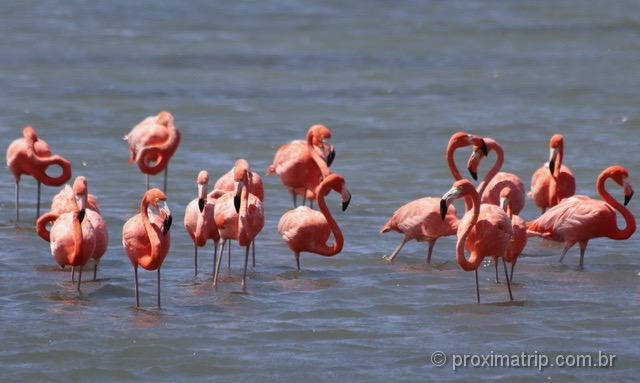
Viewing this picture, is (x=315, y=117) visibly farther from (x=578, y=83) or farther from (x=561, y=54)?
(x=561, y=54)

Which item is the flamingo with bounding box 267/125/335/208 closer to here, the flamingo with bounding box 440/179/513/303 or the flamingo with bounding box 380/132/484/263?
the flamingo with bounding box 380/132/484/263

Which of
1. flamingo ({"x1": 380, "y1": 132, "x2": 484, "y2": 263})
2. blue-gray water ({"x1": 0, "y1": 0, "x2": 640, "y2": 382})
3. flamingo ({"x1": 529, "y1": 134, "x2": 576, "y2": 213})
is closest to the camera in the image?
blue-gray water ({"x1": 0, "y1": 0, "x2": 640, "y2": 382})

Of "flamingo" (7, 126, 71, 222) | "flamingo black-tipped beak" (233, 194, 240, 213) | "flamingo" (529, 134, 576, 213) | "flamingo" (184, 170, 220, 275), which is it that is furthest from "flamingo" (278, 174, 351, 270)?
"flamingo" (7, 126, 71, 222)

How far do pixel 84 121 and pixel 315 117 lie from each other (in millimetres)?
2578

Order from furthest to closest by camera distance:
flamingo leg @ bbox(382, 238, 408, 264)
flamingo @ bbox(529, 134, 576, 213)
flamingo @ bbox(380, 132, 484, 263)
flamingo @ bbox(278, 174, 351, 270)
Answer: flamingo @ bbox(529, 134, 576, 213) → flamingo leg @ bbox(382, 238, 408, 264) → flamingo @ bbox(380, 132, 484, 263) → flamingo @ bbox(278, 174, 351, 270)

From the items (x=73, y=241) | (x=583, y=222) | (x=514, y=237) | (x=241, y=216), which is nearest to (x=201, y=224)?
(x=241, y=216)

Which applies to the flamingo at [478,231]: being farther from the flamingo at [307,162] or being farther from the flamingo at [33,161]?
the flamingo at [33,161]

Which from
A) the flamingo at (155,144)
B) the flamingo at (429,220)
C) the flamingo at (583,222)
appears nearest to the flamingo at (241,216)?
the flamingo at (429,220)

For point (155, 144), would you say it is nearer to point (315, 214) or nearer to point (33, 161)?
point (33, 161)

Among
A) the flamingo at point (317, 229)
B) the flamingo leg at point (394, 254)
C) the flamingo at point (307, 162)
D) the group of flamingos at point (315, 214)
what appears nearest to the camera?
the group of flamingos at point (315, 214)

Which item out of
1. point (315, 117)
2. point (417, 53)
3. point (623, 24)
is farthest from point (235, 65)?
point (623, 24)

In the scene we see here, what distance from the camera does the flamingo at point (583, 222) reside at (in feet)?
26.6

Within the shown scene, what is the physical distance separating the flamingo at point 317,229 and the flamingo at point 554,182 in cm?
174

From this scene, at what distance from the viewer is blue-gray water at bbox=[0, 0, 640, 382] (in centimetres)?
638
